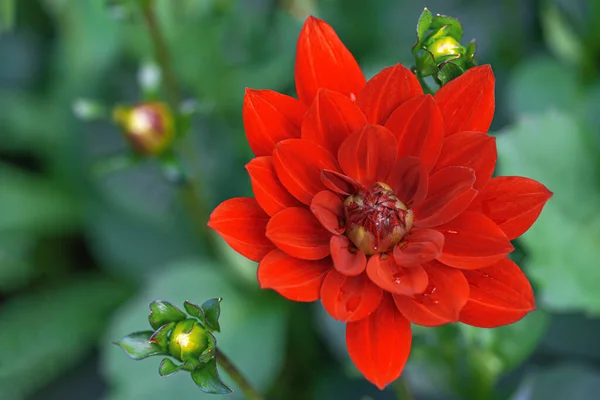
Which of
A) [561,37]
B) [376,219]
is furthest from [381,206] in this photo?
[561,37]

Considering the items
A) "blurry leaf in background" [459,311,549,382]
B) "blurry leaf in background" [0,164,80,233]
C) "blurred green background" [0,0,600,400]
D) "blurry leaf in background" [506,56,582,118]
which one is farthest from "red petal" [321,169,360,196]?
"blurry leaf in background" [0,164,80,233]

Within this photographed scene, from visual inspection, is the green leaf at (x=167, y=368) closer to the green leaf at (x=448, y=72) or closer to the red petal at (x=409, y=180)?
the red petal at (x=409, y=180)

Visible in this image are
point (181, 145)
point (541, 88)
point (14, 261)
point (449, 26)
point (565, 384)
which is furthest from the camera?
point (14, 261)

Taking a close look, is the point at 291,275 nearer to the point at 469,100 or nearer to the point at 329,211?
the point at 329,211

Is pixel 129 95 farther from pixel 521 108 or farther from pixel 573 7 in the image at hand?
pixel 573 7

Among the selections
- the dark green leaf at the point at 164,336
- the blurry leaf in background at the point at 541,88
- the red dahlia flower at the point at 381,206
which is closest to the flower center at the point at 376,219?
the red dahlia flower at the point at 381,206

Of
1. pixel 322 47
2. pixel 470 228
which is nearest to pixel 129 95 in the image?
pixel 322 47
